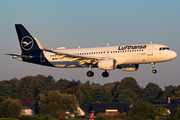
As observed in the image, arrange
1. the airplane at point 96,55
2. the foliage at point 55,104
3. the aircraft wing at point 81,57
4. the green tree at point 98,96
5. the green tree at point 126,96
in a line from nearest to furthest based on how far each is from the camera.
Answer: the airplane at point 96,55
the aircraft wing at point 81,57
the foliage at point 55,104
the green tree at point 98,96
the green tree at point 126,96

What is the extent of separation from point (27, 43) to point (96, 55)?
1564 cm

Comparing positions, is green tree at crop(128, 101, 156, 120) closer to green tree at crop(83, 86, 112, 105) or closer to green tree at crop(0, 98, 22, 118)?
green tree at crop(0, 98, 22, 118)

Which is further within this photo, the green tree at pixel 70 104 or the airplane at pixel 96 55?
the green tree at pixel 70 104

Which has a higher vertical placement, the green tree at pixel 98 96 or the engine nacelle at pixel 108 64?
the engine nacelle at pixel 108 64

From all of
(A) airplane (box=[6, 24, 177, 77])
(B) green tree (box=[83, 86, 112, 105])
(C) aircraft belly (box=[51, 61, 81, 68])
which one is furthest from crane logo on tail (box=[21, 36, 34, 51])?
(B) green tree (box=[83, 86, 112, 105])

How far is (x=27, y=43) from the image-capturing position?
66188 millimetres

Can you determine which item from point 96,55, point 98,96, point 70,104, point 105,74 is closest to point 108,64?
point 96,55

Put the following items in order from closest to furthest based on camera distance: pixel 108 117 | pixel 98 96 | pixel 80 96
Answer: pixel 108 117, pixel 80 96, pixel 98 96

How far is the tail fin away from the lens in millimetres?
65750

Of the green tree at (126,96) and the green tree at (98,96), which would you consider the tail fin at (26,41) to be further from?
the green tree at (126,96)

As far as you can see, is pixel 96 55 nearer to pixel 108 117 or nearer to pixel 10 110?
pixel 108 117

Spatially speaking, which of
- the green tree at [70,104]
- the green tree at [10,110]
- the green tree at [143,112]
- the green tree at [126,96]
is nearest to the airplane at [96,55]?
the green tree at [143,112]

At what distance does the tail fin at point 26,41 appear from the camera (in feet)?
216

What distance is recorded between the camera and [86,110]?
12988 cm
